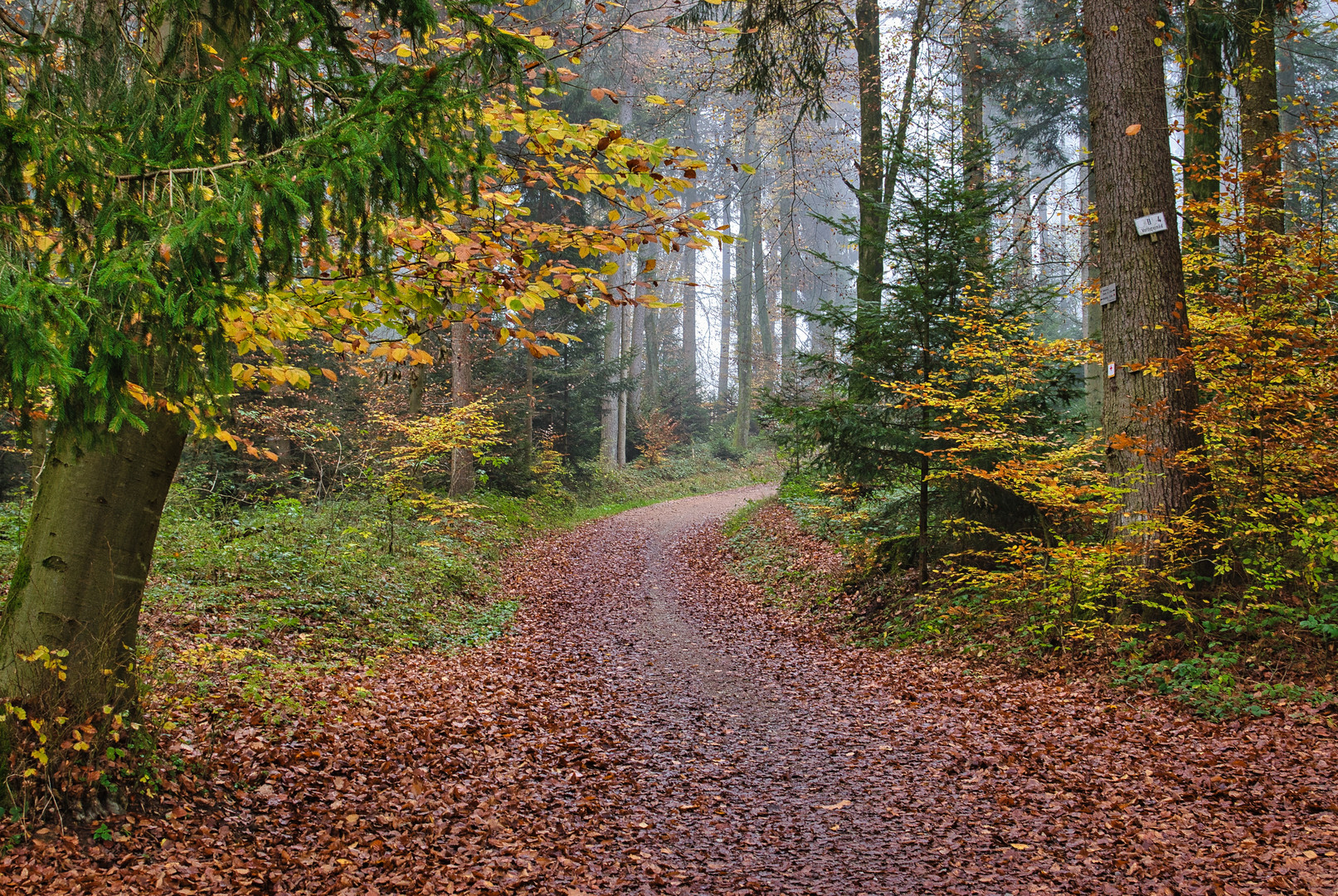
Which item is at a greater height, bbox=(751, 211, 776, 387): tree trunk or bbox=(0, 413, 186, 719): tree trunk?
bbox=(751, 211, 776, 387): tree trunk

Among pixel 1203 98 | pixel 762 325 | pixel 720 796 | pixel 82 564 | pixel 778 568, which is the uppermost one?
pixel 762 325

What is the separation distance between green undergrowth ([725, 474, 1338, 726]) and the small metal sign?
3.20 metres

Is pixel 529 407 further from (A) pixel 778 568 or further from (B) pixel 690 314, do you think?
(B) pixel 690 314

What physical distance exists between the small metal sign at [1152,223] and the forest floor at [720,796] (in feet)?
12.6

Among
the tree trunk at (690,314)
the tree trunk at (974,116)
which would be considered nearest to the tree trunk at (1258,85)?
the tree trunk at (974,116)

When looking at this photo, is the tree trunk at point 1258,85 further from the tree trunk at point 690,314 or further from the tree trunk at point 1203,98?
the tree trunk at point 690,314

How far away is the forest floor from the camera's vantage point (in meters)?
3.52

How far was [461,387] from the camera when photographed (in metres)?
16.3

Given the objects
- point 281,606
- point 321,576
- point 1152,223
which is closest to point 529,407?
point 321,576

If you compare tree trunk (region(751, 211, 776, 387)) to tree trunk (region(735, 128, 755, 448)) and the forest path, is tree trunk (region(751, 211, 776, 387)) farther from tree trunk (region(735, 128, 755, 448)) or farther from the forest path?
the forest path

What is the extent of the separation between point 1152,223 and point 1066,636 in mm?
3680

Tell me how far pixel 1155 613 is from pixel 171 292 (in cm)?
721

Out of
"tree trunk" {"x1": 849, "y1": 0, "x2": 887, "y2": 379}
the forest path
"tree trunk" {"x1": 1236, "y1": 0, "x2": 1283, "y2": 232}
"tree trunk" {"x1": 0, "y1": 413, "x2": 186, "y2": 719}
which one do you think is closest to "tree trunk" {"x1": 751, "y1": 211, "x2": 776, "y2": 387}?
"tree trunk" {"x1": 849, "y1": 0, "x2": 887, "y2": 379}

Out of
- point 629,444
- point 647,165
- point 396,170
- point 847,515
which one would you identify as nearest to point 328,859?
point 396,170
